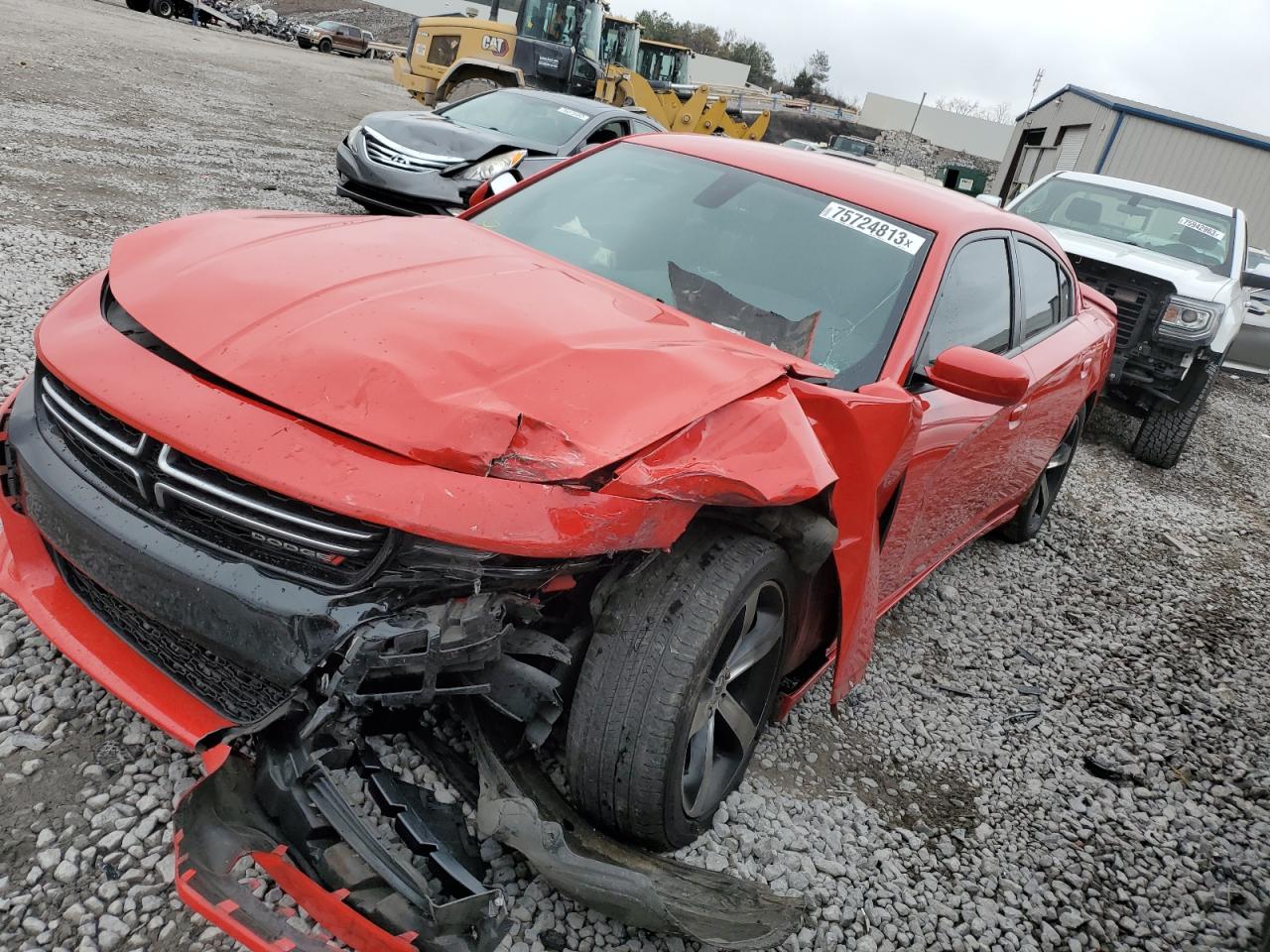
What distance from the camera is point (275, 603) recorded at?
5.24 feet

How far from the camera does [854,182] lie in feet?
9.93

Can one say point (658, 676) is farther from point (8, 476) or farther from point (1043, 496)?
point (1043, 496)

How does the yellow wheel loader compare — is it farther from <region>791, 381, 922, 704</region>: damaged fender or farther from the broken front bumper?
the broken front bumper


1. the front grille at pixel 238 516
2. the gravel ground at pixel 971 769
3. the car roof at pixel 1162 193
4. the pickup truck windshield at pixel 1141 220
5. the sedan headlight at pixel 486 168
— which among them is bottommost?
the gravel ground at pixel 971 769

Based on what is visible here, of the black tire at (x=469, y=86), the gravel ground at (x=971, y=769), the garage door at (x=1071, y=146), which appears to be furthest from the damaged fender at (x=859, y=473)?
the garage door at (x=1071, y=146)

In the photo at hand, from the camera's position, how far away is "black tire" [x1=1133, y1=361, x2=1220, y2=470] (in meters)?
6.52

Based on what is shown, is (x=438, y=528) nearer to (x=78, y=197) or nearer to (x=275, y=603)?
(x=275, y=603)

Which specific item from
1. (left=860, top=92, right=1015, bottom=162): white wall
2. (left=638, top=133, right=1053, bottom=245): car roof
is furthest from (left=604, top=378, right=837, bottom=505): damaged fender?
(left=860, top=92, right=1015, bottom=162): white wall

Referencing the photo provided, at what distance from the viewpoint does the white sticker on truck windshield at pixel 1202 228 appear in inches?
293

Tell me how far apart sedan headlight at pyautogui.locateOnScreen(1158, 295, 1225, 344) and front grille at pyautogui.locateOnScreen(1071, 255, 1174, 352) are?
0.09 meters

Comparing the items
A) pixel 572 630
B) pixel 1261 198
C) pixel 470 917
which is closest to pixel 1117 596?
pixel 572 630

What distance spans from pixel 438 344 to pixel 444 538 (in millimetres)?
500

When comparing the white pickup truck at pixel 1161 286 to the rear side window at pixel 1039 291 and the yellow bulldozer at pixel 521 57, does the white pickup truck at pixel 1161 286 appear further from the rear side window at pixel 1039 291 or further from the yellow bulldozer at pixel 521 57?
the yellow bulldozer at pixel 521 57

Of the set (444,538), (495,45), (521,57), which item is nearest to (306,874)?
(444,538)
